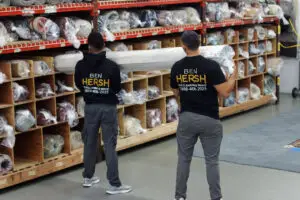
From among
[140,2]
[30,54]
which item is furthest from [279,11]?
[30,54]

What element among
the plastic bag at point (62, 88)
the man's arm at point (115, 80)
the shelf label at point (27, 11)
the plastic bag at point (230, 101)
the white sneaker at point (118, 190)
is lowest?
the white sneaker at point (118, 190)

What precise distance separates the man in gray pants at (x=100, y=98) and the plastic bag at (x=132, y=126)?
5.90ft

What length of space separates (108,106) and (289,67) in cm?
790

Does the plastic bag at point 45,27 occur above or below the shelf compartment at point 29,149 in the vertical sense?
above

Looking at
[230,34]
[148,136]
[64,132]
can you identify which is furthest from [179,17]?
[64,132]

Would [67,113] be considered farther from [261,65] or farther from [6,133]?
[261,65]

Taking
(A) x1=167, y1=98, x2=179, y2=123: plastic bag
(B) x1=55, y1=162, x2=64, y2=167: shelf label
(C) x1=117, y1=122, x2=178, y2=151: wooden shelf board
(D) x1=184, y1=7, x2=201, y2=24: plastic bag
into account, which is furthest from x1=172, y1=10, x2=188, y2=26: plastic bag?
(B) x1=55, y1=162, x2=64, y2=167: shelf label

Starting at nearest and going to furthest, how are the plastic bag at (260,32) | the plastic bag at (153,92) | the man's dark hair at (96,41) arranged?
the man's dark hair at (96,41), the plastic bag at (153,92), the plastic bag at (260,32)


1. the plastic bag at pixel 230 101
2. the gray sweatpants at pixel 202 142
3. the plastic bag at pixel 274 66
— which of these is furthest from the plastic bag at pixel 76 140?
the plastic bag at pixel 274 66

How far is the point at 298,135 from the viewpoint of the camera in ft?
30.5

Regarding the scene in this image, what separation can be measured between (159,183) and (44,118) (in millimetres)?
1701

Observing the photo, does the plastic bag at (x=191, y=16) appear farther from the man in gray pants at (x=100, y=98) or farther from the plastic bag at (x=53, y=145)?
the man in gray pants at (x=100, y=98)

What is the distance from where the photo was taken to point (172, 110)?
9.50 m

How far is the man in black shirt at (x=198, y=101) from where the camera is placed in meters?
5.59
